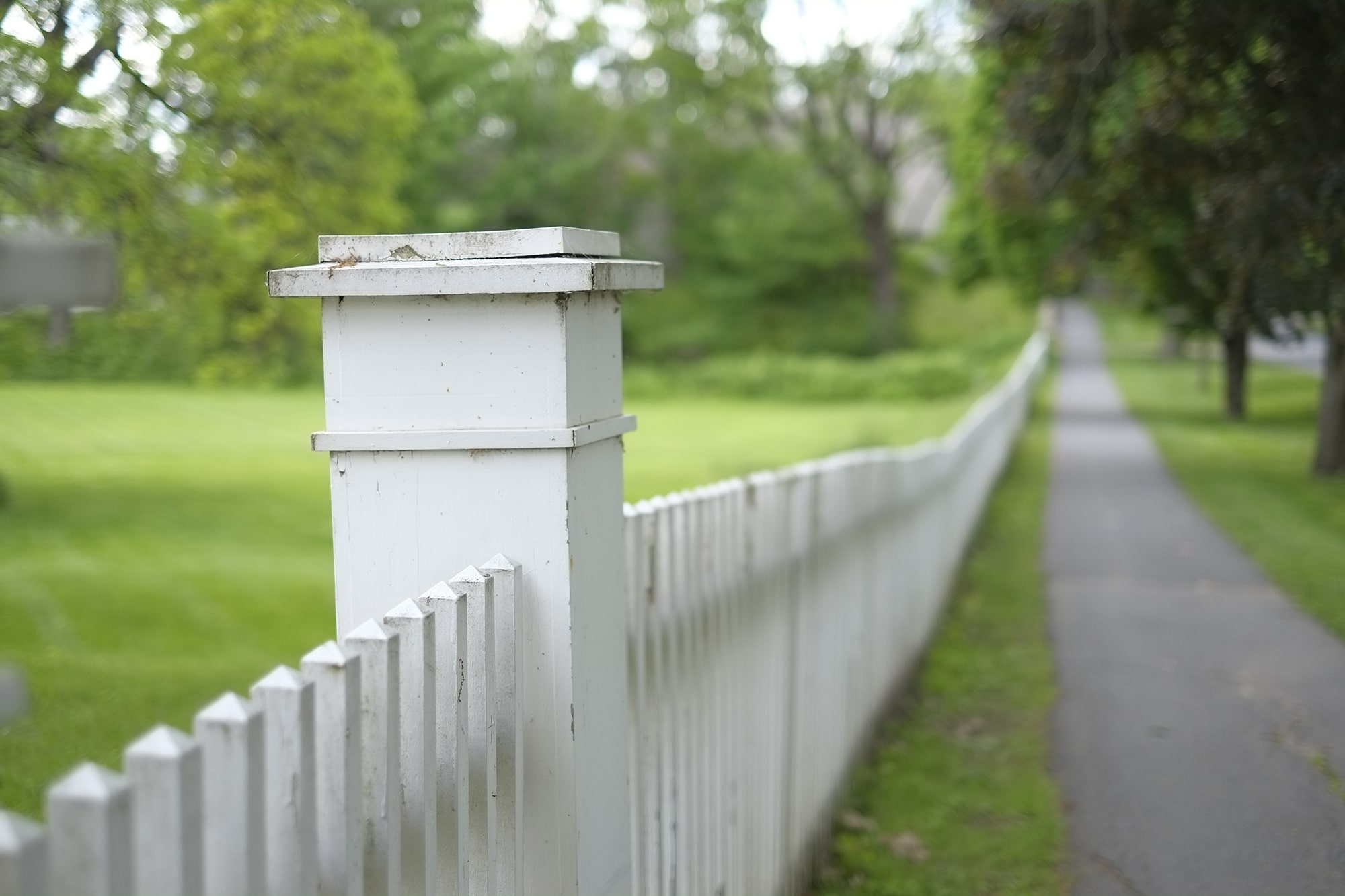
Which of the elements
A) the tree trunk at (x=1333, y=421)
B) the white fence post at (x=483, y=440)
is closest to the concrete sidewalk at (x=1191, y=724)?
the white fence post at (x=483, y=440)

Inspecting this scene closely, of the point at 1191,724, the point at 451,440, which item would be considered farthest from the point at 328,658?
the point at 1191,724

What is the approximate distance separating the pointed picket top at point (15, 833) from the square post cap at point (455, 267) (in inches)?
46.8

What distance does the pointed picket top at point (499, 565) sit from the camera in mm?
2244

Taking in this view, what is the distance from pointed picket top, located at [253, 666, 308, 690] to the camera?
1545mm

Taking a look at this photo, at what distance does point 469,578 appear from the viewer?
6.99ft

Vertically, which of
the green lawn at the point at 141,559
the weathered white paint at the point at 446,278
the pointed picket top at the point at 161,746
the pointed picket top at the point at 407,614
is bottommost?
the green lawn at the point at 141,559

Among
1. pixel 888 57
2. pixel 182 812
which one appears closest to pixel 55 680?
pixel 182 812

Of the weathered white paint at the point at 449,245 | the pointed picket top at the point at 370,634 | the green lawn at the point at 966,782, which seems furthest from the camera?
the green lawn at the point at 966,782

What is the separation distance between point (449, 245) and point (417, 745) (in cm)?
92

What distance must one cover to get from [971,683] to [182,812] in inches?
263

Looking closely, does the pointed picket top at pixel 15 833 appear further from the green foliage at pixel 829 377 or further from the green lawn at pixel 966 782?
the green foliage at pixel 829 377

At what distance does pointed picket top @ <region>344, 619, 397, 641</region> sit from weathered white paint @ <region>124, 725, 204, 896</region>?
0.40 metres

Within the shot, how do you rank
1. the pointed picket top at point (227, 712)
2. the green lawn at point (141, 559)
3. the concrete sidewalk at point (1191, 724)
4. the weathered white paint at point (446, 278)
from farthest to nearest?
the green lawn at point (141, 559) → the concrete sidewalk at point (1191, 724) → the weathered white paint at point (446, 278) → the pointed picket top at point (227, 712)

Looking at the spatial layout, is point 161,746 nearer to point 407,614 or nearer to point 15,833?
point 15,833
